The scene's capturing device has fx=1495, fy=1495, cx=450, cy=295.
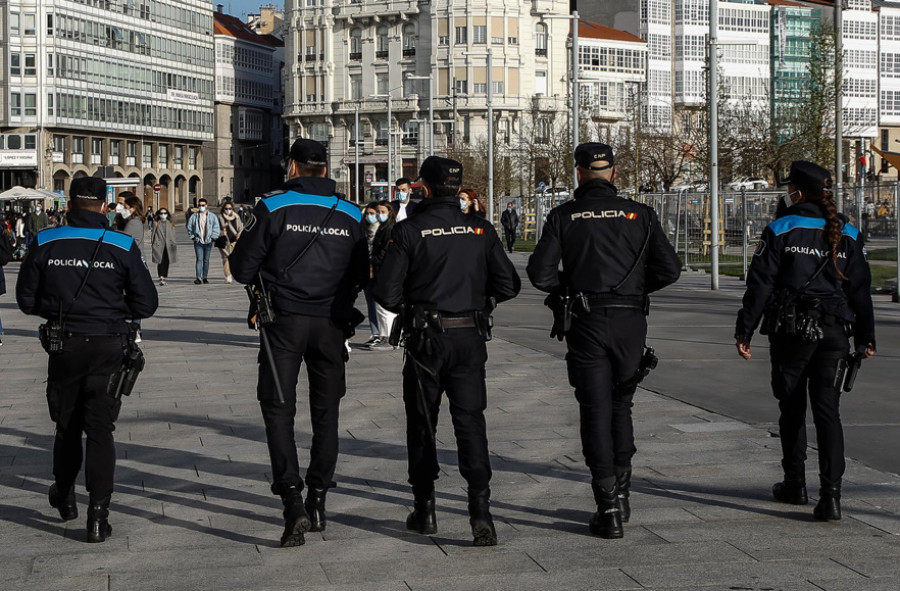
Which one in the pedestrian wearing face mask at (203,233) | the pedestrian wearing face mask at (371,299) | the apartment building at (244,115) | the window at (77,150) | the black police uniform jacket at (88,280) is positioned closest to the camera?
the black police uniform jacket at (88,280)

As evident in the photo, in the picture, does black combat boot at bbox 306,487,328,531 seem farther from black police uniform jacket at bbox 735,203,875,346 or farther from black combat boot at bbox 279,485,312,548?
black police uniform jacket at bbox 735,203,875,346

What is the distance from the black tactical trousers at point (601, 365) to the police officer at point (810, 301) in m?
0.73

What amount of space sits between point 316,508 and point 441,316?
3.63 feet

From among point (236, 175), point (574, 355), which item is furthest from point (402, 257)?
point (236, 175)

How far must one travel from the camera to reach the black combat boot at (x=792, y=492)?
7.66 meters

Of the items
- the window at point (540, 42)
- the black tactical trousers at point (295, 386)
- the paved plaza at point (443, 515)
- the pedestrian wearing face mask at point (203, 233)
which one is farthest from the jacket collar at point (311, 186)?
the window at point (540, 42)

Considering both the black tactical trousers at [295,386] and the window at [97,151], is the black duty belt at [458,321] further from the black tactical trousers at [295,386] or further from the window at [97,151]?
the window at [97,151]

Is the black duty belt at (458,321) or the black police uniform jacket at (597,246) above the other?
the black police uniform jacket at (597,246)

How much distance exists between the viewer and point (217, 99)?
398 ft

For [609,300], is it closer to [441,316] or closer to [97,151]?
[441,316]

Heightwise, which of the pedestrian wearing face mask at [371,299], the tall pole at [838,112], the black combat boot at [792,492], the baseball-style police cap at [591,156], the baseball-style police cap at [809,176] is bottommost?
the black combat boot at [792,492]

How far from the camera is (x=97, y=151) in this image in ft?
335

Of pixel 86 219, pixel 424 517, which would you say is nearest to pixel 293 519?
pixel 424 517

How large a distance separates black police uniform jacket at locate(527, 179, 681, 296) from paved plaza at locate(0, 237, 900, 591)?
1187mm
